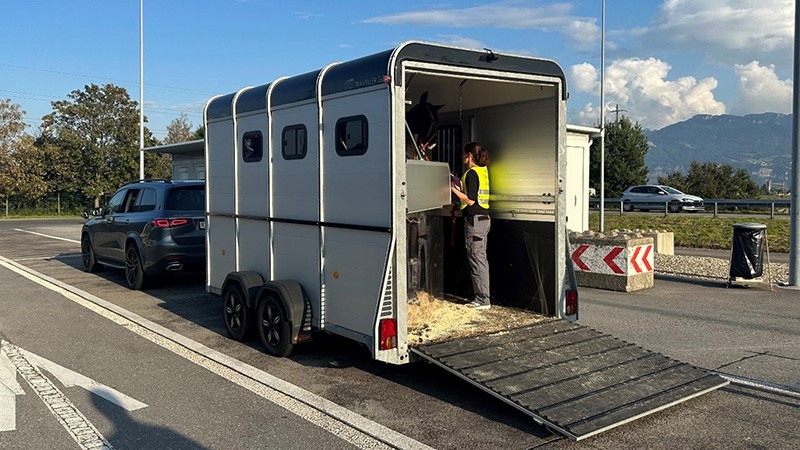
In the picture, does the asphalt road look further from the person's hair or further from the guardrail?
the guardrail

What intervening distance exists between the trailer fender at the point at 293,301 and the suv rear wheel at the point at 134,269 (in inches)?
211

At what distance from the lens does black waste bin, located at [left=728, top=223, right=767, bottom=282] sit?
35.9ft

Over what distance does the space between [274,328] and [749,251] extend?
815cm

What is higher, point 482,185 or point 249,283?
point 482,185

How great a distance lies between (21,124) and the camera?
43875 mm

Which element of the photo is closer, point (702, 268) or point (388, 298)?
point (388, 298)

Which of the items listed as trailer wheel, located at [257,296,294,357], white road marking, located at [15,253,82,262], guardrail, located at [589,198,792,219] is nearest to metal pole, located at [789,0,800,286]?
trailer wheel, located at [257,296,294,357]

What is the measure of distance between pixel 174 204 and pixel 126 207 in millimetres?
1417

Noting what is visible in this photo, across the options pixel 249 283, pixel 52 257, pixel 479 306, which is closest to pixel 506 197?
pixel 479 306

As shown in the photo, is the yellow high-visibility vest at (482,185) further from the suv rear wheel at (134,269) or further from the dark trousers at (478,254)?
the suv rear wheel at (134,269)

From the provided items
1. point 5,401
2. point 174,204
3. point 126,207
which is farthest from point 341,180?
point 126,207

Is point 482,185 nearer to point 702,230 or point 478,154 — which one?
point 478,154

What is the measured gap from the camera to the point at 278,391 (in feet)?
18.8

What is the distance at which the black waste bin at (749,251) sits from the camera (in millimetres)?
10938
